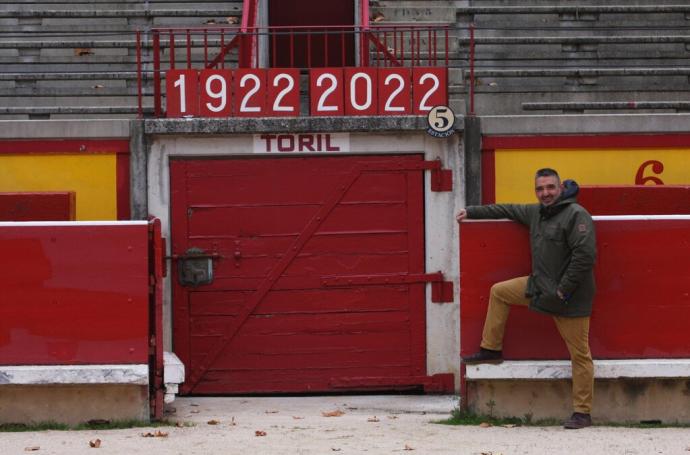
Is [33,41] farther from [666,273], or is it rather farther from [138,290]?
[666,273]

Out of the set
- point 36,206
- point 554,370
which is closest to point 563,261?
point 554,370

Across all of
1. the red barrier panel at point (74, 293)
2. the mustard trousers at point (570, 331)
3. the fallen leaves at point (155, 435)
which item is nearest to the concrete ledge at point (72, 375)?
the red barrier panel at point (74, 293)

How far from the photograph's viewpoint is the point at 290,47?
14180mm

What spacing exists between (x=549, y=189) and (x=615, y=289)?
1057mm

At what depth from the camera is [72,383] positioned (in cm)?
1042

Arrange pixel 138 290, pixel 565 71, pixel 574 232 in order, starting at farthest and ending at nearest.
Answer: pixel 565 71
pixel 138 290
pixel 574 232

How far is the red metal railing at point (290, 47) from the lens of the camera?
12594mm

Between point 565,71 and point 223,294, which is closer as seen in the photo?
point 223,294

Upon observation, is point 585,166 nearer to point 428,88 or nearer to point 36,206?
point 428,88

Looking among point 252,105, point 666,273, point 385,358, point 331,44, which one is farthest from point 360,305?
point 331,44

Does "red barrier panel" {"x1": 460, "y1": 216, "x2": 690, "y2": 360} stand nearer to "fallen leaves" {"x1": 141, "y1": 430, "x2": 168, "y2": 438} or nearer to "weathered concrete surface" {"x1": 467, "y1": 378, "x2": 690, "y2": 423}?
"weathered concrete surface" {"x1": 467, "y1": 378, "x2": 690, "y2": 423}

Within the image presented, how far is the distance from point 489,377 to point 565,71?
16.9 ft

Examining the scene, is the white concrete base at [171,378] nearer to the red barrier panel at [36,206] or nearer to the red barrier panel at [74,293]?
the red barrier panel at [74,293]

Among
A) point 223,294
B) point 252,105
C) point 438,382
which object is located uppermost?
point 252,105
